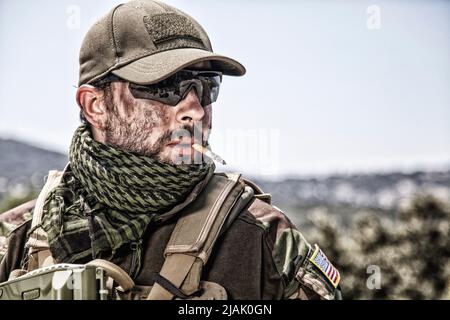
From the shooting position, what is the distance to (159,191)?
3.14 m

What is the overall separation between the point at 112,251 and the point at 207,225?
0.41 metres

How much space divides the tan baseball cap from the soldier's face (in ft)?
0.37

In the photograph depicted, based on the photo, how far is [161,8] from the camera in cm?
321

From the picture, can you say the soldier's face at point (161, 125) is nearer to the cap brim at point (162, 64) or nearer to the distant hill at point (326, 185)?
the cap brim at point (162, 64)

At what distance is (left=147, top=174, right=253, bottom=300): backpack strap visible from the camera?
2.93 metres

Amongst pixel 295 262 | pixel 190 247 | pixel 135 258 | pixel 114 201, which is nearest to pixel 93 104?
pixel 114 201

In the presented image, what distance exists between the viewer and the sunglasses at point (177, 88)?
316 cm

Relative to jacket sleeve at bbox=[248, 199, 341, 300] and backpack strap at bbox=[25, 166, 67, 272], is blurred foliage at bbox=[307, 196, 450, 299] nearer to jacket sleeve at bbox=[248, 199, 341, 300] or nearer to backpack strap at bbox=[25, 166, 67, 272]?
jacket sleeve at bbox=[248, 199, 341, 300]

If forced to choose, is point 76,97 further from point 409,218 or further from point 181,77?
point 409,218

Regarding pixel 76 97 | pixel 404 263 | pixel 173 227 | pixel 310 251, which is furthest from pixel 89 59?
pixel 404 263

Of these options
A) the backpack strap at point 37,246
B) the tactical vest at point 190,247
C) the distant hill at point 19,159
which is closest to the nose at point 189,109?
the tactical vest at point 190,247

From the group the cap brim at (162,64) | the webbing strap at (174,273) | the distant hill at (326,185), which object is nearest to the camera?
the webbing strap at (174,273)

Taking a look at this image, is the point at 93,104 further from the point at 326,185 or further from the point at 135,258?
the point at 326,185

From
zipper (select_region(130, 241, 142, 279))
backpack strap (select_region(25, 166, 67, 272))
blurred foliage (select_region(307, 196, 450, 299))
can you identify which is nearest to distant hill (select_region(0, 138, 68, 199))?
blurred foliage (select_region(307, 196, 450, 299))
